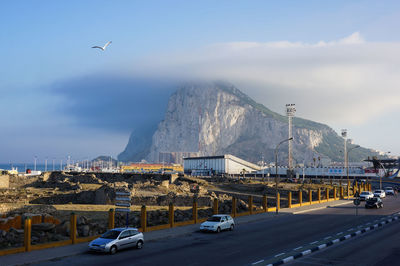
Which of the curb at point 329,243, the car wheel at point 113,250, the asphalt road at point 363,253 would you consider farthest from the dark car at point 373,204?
the car wheel at point 113,250

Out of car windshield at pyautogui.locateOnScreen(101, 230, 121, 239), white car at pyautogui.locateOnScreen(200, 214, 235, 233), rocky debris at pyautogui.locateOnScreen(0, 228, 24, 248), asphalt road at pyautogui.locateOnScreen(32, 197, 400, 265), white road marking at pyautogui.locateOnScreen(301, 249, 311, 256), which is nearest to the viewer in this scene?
asphalt road at pyautogui.locateOnScreen(32, 197, 400, 265)

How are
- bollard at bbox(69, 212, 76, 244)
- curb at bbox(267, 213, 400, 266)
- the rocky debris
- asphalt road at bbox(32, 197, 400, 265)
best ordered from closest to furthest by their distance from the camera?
curb at bbox(267, 213, 400, 266), asphalt road at bbox(32, 197, 400, 265), the rocky debris, bollard at bbox(69, 212, 76, 244)

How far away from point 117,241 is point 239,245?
836 centimetres

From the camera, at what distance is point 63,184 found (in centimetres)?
8619

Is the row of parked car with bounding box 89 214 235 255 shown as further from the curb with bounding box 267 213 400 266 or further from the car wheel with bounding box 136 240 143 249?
the curb with bounding box 267 213 400 266

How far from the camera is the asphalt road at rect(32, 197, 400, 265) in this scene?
2166cm

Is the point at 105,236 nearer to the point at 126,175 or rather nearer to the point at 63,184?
the point at 63,184

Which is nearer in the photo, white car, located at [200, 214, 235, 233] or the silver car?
the silver car

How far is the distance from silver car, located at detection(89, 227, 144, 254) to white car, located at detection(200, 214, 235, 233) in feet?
25.1

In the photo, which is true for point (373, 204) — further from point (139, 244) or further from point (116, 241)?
point (116, 241)

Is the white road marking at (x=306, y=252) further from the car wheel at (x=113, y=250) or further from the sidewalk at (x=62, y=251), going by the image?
the car wheel at (x=113, y=250)

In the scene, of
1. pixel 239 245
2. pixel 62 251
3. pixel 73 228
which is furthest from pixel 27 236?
pixel 239 245

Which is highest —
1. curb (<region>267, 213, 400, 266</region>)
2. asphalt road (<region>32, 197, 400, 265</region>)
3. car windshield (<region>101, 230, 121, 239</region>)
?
car windshield (<region>101, 230, 121, 239</region>)

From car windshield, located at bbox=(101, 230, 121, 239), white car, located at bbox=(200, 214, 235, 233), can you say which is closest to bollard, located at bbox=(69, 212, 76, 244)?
car windshield, located at bbox=(101, 230, 121, 239)
